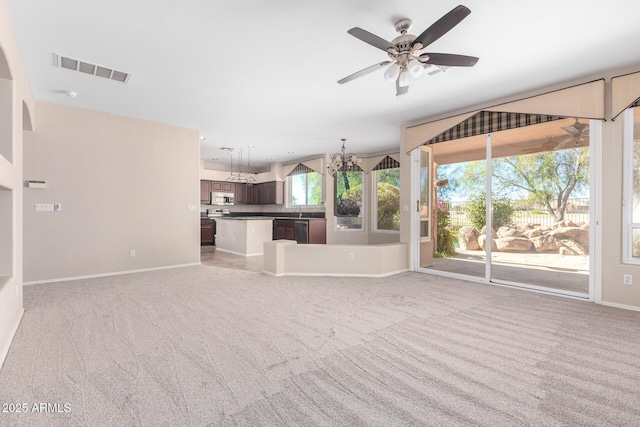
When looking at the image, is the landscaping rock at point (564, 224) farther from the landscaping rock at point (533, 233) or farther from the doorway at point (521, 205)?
the landscaping rock at point (533, 233)

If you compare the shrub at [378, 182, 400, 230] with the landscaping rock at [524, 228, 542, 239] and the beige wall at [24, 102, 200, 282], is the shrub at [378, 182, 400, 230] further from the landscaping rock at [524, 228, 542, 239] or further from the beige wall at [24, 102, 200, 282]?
the beige wall at [24, 102, 200, 282]

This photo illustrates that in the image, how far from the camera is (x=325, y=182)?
8602 mm

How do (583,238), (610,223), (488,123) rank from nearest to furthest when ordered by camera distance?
(610,223) < (583,238) < (488,123)

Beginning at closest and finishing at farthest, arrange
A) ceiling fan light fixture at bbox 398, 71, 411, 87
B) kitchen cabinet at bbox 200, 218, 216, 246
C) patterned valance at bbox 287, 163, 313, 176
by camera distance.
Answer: ceiling fan light fixture at bbox 398, 71, 411, 87 < kitchen cabinet at bbox 200, 218, 216, 246 < patterned valance at bbox 287, 163, 313, 176

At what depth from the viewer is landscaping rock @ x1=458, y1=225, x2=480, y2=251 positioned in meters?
5.12

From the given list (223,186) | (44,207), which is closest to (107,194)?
(44,207)

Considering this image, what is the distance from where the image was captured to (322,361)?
2.18 meters

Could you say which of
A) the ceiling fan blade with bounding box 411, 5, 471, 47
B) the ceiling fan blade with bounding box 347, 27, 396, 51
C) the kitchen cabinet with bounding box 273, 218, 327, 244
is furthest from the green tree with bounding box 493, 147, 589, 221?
the kitchen cabinet with bounding box 273, 218, 327, 244

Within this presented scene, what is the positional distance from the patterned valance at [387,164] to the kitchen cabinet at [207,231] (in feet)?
16.2

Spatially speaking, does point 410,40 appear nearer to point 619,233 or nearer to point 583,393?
point 583,393

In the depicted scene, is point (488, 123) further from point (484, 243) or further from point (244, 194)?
point (244, 194)

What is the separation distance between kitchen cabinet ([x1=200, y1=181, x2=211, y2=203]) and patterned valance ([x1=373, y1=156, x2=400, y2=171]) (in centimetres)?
504

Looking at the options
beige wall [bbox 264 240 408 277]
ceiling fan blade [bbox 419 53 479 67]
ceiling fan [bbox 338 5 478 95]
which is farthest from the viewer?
beige wall [bbox 264 240 408 277]

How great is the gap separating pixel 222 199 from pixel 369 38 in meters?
8.18
